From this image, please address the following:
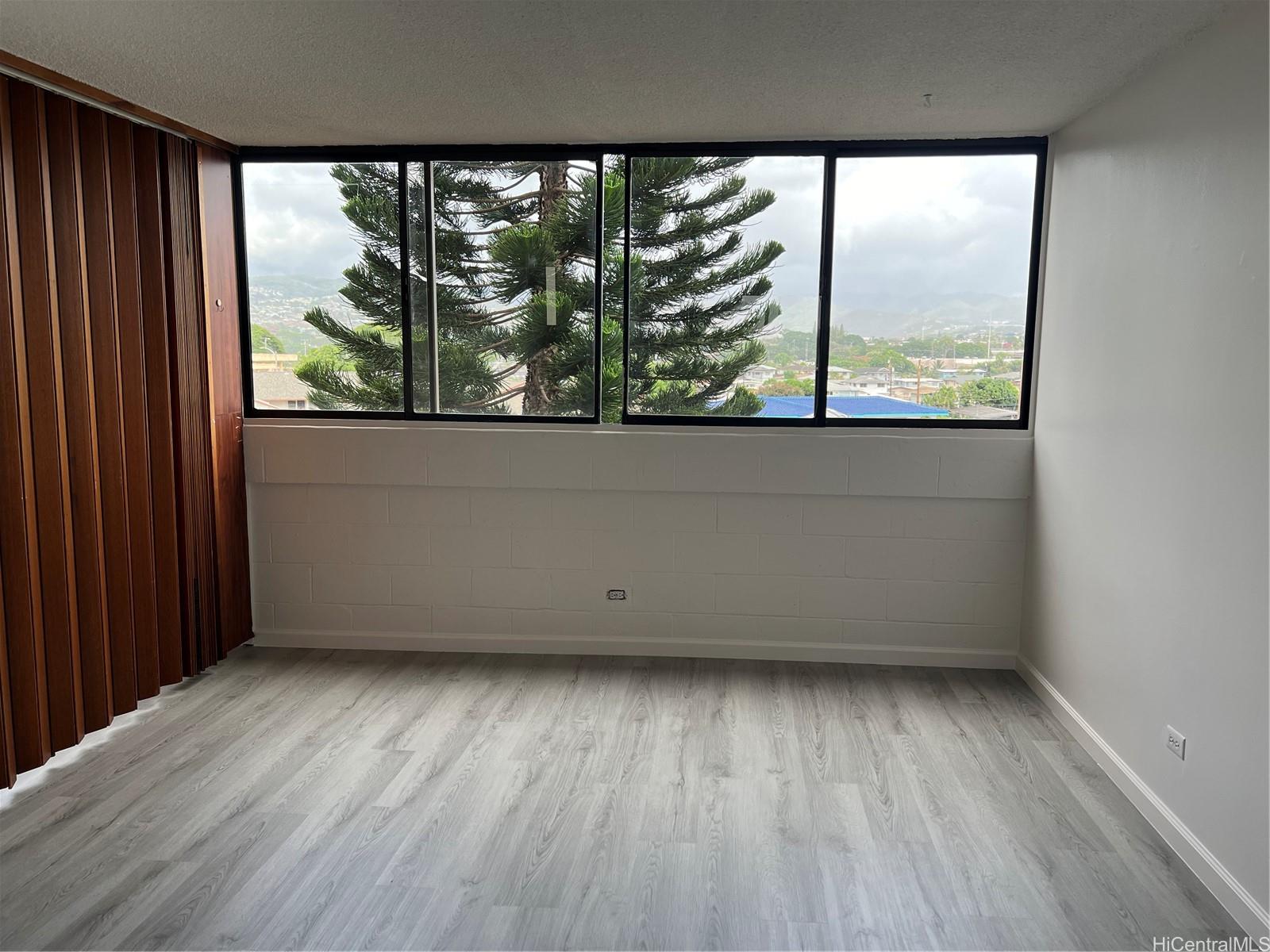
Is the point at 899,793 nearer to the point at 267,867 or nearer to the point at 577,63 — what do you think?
the point at 267,867

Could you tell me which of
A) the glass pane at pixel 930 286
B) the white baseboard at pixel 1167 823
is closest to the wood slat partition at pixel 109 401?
the glass pane at pixel 930 286

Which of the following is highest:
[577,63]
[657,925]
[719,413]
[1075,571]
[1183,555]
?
[577,63]

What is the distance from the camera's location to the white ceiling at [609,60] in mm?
2447

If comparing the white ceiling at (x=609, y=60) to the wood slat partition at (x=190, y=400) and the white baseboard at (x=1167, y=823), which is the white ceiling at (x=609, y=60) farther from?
the white baseboard at (x=1167, y=823)

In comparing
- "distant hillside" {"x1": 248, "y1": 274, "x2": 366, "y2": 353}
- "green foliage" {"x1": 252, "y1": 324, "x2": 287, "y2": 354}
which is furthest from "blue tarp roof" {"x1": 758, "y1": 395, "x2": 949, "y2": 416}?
"green foliage" {"x1": 252, "y1": 324, "x2": 287, "y2": 354}

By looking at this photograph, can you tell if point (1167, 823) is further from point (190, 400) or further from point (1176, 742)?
point (190, 400)

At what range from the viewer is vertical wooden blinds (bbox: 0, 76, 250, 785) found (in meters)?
2.93

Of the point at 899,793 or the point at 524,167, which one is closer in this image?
the point at 899,793

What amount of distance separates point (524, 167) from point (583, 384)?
1.08m

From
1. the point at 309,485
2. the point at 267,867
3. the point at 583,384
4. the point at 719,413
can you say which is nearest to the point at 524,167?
the point at 583,384

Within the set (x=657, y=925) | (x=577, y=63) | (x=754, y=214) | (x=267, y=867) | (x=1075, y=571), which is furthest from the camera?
(x=754, y=214)

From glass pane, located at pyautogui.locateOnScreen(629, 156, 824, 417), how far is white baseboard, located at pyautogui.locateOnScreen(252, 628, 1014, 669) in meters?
1.15

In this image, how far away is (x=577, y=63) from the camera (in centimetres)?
291

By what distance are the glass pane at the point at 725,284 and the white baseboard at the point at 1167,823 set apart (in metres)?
1.71
